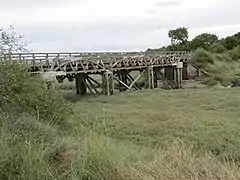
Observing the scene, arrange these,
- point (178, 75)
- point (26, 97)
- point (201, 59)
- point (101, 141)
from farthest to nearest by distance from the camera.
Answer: point (201, 59) → point (178, 75) → point (26, 97) → point (101, 141)

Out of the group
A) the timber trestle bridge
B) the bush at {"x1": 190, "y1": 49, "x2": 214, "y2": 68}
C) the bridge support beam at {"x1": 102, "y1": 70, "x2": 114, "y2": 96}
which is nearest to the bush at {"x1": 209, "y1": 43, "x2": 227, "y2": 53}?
the bush at {"x1": 190, "y1": 49, "x2": 214, "y2": 68}

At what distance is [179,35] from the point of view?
283 feet

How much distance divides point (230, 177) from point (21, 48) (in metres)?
9.92

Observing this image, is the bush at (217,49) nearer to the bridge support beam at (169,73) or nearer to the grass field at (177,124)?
the bridge support beam at (169,73)

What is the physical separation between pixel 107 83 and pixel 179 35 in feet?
178

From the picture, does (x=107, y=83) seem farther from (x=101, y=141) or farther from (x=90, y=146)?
(x=90, y=146)

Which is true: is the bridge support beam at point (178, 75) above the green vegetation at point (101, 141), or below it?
below

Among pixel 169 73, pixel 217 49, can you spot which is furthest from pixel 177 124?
pixel 217 49

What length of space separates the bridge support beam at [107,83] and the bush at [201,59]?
28.3 metres

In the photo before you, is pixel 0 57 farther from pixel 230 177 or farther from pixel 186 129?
pixel 230 177

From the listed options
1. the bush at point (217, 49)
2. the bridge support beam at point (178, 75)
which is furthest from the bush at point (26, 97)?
the bush at point (217, 49)

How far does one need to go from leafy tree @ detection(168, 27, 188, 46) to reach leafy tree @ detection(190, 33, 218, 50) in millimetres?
1857

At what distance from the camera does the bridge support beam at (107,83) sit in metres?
34.4

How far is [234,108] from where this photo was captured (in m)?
22.5
